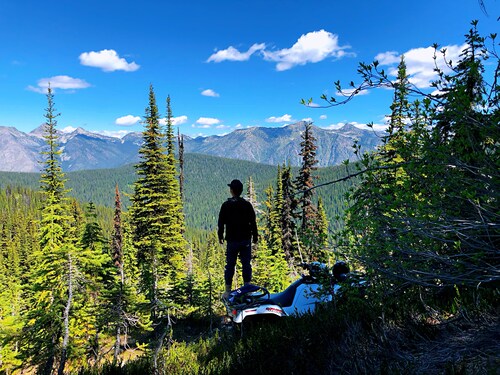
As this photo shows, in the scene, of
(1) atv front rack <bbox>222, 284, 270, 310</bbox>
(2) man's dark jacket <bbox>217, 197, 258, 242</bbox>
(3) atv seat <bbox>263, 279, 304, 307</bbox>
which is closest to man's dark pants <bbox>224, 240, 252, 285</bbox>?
(2) man's dark jacket <bbox>217, 197, 258, 242</bbox>

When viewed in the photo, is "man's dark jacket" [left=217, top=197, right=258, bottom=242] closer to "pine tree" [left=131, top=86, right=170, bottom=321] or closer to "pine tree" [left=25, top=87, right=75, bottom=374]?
"pine tree" [left=25, top=87, right=75, bottom=374]

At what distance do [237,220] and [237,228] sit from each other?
0.62 ft

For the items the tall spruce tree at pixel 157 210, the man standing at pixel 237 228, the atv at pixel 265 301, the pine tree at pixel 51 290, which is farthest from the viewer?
the tall spruce tree at pixel 157 210

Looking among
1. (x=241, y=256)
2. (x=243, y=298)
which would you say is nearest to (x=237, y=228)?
(x=241, y=256)

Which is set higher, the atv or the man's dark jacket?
the man's dark jacket

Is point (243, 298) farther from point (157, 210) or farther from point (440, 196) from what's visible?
point (157, 210)

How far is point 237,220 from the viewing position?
7293 mm

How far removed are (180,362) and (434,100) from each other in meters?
5.00

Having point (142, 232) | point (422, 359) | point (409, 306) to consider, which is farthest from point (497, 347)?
point (142, 232)

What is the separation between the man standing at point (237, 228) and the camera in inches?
287

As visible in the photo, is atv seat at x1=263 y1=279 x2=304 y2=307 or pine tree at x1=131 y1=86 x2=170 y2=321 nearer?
atv seat at x1=263 y1=279 x2=304 y2=307

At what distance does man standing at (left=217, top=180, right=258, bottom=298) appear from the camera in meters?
7.29

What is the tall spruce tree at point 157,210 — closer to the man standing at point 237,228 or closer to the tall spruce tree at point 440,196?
the man standing at point 237,228

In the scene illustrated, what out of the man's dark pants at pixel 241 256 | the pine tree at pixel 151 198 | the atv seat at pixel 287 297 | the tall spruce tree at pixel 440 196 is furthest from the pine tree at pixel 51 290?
the tall spruce tree at pixel 440 196
